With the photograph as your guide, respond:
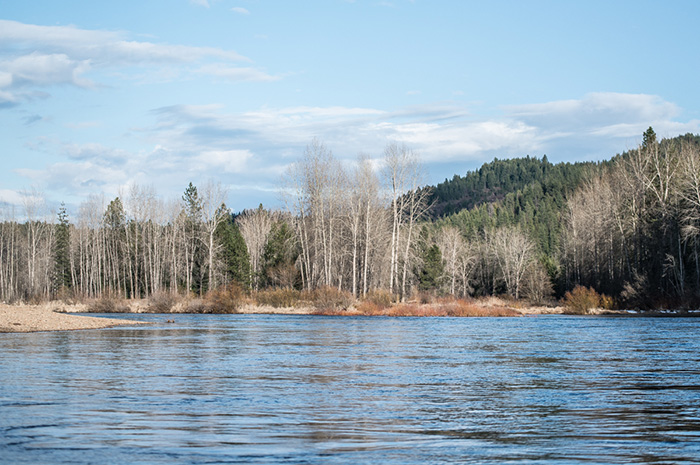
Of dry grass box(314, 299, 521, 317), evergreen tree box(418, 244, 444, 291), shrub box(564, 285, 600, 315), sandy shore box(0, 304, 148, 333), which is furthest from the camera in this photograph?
evergreen tree box(418, 244, 444, 291)

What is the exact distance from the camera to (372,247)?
68.5m

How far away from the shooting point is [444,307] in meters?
53.5

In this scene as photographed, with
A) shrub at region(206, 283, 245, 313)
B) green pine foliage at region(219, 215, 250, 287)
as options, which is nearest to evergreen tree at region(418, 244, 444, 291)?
green pine foliage at region(219, 215, 250, 287)

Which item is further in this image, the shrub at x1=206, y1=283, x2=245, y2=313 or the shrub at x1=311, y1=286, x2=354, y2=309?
the shrub at x1=206, y1=283, x2=245, y2=313

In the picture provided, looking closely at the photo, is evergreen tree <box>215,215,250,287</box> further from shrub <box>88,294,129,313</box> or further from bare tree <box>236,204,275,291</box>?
shrub <box>88,294,129,313</box>

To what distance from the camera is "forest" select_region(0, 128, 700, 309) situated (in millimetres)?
61406

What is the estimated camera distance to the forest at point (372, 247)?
61406 millimetres

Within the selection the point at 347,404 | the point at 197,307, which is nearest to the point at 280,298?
the point at 197,307

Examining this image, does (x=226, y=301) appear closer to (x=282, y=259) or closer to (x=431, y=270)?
(x=282, y=259)

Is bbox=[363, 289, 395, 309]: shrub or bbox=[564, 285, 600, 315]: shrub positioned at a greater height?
bbox=[363, 289, 395, 309]: shrub

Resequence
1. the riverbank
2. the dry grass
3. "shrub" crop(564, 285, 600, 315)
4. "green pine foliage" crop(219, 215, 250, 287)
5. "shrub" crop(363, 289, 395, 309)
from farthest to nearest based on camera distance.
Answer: "green pine foliage" crop(219, 215, 250, 287)
"shrub" crop(564, 285, 600, 315)
"shrub" crop(363, 289, 395, 309)
the dry grass
the riverbank

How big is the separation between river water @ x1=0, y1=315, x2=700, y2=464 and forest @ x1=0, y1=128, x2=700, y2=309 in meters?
36.9

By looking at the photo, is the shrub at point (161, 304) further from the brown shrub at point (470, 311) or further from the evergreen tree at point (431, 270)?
the evergreen tree at point (431, 270)

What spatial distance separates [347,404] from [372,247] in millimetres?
56025
